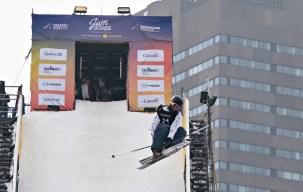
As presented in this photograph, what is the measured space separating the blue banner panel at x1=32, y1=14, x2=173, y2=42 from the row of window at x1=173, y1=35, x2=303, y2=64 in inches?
3838

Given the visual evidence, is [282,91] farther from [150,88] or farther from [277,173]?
[150,88]

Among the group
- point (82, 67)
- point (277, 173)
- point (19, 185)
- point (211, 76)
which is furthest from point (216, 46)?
point (19, 185)

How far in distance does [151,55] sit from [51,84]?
4.43 metres

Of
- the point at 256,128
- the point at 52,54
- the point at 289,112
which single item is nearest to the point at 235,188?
the point at 256,128

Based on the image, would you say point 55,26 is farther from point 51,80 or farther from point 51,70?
point 51,80

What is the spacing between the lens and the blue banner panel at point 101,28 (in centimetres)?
4669

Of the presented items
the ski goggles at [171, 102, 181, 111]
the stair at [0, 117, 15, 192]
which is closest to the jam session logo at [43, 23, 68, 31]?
the stair at [0, 117, 15, 192]

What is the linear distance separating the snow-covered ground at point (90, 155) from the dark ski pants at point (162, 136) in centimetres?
656

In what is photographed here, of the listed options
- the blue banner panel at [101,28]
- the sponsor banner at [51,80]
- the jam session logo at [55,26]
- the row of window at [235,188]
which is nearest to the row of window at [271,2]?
the row of window at [235,188]

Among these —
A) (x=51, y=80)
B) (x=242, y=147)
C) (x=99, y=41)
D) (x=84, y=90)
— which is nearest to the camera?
(x=51, y=80)

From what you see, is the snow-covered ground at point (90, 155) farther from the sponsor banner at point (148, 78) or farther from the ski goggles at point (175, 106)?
the ski goggles at point (175, 106)

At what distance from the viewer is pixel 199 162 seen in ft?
137

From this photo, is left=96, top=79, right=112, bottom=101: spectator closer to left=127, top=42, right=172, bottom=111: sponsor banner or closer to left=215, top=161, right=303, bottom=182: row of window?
left=127, top=42, right=172, bottom=111: sponsor banner

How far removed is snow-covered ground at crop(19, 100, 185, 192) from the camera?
3881 centimetres
